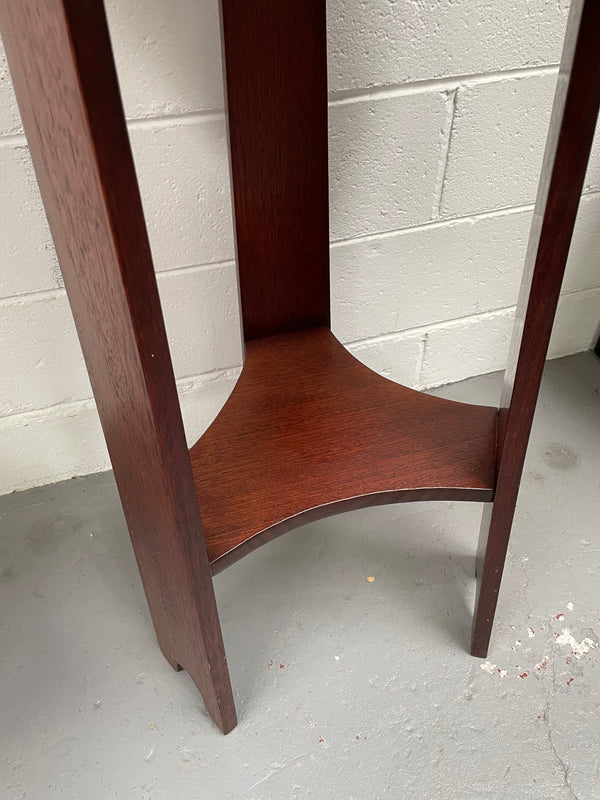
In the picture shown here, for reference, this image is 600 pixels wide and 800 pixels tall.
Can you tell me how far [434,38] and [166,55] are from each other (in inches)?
15.1

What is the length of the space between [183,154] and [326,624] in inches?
27.9

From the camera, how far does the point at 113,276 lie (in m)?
0.47

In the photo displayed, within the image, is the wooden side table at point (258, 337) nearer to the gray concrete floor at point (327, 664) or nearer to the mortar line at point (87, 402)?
the gray concrete floor at point (327, 664)

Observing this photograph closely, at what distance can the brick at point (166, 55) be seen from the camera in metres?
0.82

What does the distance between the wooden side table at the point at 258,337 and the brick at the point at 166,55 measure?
0.16 metres

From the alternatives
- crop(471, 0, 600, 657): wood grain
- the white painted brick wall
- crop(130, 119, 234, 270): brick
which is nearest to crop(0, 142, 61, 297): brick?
the white painted brick wall

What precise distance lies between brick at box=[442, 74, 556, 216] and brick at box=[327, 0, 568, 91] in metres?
0.04

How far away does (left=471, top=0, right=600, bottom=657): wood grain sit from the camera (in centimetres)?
49

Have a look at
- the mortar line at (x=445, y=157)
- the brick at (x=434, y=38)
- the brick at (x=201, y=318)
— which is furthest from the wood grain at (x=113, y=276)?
Answer: the mortar line at (x=445, y=157)

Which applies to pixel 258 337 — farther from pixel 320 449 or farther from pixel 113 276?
pixel 113 276

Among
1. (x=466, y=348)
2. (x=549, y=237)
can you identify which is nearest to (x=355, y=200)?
(x=466, y=348)

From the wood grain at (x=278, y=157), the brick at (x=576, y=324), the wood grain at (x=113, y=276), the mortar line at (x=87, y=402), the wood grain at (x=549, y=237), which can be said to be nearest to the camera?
the wood grain at (x=113, y=276)

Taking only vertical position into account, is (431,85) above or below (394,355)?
above

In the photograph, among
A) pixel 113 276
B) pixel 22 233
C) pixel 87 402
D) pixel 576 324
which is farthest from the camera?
pixel 576 324
